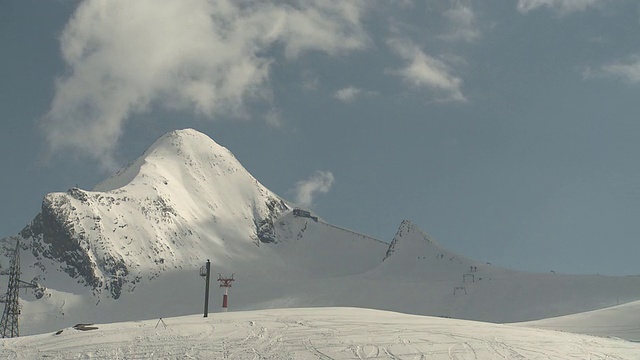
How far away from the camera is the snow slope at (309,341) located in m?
45.8

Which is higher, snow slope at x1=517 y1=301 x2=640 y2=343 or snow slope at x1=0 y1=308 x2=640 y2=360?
snow slope at x1=517 y1=301 x2=640 y2=343

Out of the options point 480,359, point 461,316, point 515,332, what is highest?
point 461,316

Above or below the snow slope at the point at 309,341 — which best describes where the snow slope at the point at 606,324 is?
above

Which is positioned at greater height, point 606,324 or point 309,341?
point 606,324

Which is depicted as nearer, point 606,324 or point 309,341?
point 309,341

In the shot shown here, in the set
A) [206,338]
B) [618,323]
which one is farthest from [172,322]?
[618,323]

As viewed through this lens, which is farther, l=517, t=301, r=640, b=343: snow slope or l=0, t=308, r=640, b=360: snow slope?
l=517, t=301, r=640, b=343: snow slope

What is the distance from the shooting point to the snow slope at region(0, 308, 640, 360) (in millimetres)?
45781

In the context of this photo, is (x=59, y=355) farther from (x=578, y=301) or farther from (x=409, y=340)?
(x=578, y=301)

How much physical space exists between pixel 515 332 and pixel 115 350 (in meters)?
26.5

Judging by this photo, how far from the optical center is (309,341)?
4856 cm

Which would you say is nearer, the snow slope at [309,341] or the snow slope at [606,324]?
the snow slope at [309,341]

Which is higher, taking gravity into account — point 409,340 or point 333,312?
point 333,312

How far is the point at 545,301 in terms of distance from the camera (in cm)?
18688
